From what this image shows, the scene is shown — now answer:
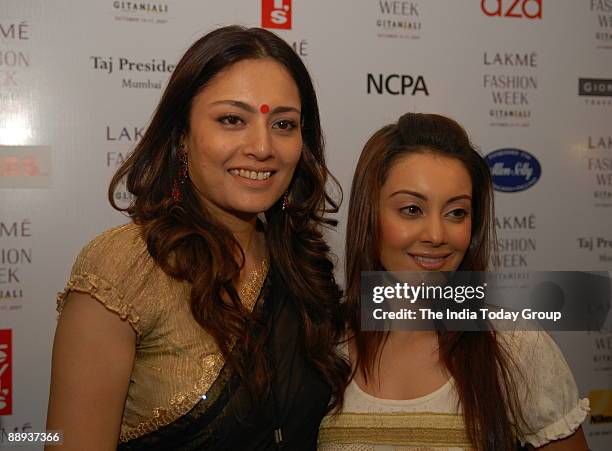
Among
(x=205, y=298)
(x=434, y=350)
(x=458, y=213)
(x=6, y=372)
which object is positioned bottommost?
(x=6, y=372)

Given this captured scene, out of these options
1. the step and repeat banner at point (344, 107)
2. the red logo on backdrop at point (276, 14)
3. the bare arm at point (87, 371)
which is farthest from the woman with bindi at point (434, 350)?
the red logo on backdrop at point (276, 14)

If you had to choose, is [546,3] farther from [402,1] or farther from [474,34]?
[402,1]

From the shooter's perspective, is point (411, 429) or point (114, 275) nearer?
point (114, 275)

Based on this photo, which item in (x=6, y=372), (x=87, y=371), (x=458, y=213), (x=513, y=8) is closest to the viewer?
(x=87, y=371)

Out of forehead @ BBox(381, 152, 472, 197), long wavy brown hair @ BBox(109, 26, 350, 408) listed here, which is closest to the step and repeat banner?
long wavy brown hair @ BBox(109, 26, 350, 408)

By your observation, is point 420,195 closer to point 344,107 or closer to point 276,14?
point 344,107

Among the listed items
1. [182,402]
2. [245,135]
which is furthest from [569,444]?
[245,135]

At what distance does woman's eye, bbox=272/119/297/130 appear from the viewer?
115 centimetres

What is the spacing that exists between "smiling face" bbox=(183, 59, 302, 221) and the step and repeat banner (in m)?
0.75

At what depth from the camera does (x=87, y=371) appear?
3.27 feet

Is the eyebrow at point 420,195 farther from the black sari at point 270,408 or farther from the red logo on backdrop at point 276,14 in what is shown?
the red logo on backdrop at point 276,14

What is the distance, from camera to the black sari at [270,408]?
Answer: 106 cm

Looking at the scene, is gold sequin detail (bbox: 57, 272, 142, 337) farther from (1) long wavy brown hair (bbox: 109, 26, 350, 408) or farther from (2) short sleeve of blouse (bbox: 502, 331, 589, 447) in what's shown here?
(2) short sleeve of blouse (bbox: 502, 331, 589, 447)

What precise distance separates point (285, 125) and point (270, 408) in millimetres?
505
